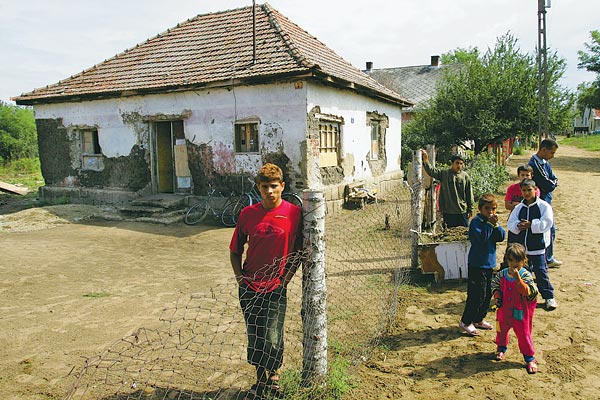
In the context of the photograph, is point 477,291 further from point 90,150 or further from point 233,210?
point 90,150

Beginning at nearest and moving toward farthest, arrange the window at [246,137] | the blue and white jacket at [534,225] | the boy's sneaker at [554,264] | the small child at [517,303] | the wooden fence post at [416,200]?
the small child at [517,303], the blue and white jacket at [534,225], the wooden fence post at [416,200], the boy's sneaker at [554,264], the window at [246,137]

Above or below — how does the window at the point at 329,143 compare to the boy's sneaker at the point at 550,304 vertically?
above

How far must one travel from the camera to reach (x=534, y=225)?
169 inches

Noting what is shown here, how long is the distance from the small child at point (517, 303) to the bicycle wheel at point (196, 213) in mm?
8030

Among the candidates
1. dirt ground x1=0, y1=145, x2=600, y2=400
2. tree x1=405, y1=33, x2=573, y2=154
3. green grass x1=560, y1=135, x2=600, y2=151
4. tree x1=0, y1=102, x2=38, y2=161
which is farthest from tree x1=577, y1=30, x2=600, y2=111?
tree x1=0, y1=102, x2=38, y2=161

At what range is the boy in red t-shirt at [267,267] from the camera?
9.36 ft

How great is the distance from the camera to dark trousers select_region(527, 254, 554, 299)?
444 centimetres

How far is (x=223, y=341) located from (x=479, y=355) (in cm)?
225

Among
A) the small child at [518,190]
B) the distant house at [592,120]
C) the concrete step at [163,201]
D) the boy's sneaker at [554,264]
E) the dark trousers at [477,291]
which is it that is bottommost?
the boy's sneaker at [554,264]

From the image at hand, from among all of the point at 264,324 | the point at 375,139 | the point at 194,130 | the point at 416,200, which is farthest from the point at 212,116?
the point at 264,324

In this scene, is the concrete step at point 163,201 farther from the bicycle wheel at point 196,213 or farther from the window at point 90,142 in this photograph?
the window at point 90,142

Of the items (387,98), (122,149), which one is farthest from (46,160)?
(387,98)

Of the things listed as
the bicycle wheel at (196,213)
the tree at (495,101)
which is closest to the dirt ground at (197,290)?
A: the bicycle wheel at (196,213)

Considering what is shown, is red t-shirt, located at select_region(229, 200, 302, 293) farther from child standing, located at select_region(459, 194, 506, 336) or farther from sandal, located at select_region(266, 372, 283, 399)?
child standing, located at select_region(459, 194, 506, 336)
